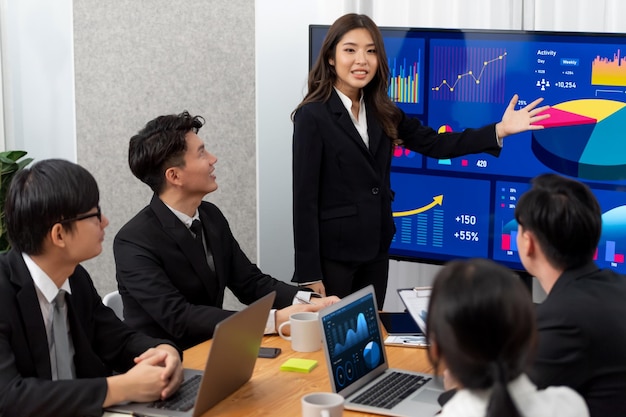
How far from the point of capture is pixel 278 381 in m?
2.23

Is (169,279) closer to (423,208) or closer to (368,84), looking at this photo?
(368,84)

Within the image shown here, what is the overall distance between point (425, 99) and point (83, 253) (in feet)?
6.26

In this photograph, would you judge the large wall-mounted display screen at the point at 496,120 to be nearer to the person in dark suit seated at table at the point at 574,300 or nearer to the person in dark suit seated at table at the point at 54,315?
the person in dark suit seated at table at the point at 574,300

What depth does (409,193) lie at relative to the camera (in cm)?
385

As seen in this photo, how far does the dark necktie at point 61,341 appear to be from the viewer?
2201mm

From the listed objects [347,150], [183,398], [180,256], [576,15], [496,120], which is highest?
[576,15]

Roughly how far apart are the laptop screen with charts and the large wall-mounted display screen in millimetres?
1517

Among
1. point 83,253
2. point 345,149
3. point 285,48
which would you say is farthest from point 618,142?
point 83,253

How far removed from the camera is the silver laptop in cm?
197

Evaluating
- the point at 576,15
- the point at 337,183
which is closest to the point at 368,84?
the point at 337,183

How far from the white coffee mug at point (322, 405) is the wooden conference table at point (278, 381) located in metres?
0.10

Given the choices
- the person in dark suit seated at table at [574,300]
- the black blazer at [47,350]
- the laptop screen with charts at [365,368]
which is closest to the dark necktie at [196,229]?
the black blazer at [47,350]

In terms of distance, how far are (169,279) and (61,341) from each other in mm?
537

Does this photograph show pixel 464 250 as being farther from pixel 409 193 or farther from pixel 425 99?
pixel 425 99
